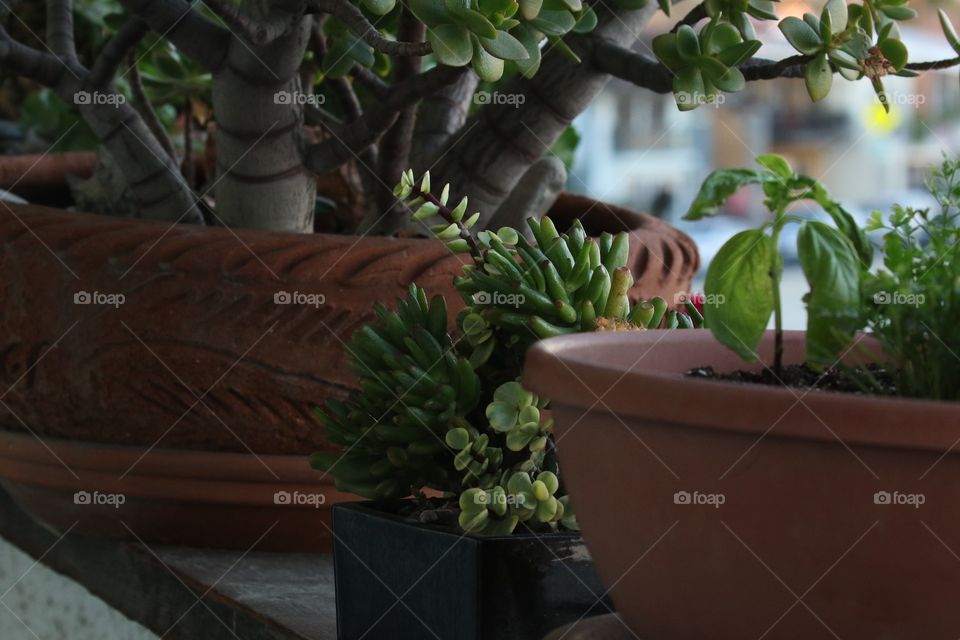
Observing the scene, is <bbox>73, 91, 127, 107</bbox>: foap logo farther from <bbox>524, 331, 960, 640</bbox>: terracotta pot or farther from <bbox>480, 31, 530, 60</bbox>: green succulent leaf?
<bbox>524, 331, 960, 640</bbox>: terracotta pot

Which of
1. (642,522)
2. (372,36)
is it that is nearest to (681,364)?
(642,522)

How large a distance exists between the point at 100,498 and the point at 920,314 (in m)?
0.56

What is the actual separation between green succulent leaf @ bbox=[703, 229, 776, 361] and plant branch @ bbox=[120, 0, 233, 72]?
505 millimetres

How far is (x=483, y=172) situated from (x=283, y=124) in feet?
0.50

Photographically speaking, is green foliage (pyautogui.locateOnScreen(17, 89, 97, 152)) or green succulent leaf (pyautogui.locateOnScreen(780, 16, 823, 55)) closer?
green succulent leaf (pyautogui.locateOnScreen(780, 16, 823, 55))

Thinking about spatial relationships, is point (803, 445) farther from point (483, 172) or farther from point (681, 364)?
point (483, 172)

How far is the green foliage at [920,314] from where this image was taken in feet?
1.23

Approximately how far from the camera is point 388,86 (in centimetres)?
90

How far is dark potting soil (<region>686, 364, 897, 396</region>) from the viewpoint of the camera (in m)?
0.42

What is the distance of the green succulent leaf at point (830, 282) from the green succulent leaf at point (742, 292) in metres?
0.02

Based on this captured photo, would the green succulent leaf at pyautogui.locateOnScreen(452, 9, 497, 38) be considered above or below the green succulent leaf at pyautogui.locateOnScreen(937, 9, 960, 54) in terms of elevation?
below

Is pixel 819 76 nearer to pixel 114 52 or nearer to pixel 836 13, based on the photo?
pixel 836 13

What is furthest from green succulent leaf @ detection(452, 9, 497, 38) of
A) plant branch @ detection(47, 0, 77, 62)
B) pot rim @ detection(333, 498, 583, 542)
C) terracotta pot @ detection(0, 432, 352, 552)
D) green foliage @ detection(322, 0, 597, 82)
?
plant branch @ detection(47, 0, 77, 62)

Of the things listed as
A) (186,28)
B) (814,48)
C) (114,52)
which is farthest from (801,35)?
(114,52)
